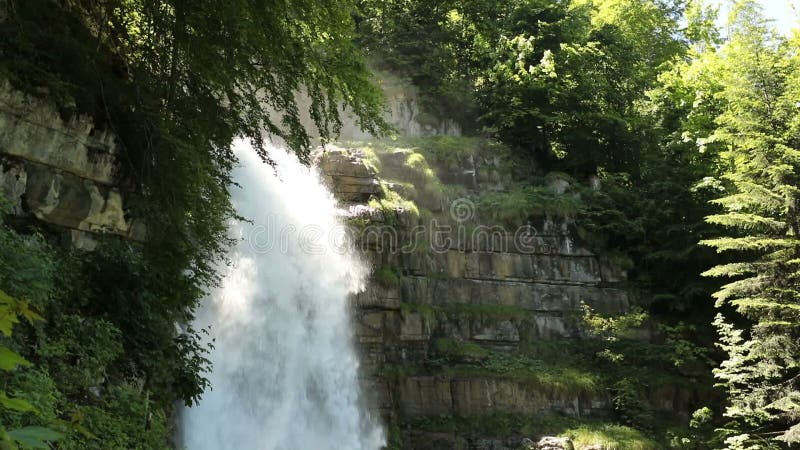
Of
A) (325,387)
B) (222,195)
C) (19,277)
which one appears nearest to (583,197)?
(325,387)

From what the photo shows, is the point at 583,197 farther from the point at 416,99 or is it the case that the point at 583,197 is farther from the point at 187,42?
the point at 187,42

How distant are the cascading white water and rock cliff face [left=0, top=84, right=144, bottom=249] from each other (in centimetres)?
407

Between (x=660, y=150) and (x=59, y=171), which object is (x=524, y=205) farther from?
(x=59, y=171)

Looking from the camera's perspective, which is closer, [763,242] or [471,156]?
[763,242]

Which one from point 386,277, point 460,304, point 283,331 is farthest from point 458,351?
point 283,331

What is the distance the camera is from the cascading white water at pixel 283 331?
38.3 ft

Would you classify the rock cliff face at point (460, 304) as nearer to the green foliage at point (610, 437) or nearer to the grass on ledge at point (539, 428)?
the grass on ledge at point (539, 428)

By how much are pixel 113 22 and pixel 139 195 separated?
1.78 metres

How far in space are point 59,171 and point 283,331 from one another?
6923mm

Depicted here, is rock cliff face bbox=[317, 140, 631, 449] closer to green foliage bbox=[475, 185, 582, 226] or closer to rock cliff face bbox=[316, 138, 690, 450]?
rock cliff face bbox=[316, 138, 690, 450]

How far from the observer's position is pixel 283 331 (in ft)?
43.2

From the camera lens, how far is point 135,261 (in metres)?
6.79

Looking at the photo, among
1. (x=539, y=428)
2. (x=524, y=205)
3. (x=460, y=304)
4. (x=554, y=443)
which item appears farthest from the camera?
(x=524, y=205)

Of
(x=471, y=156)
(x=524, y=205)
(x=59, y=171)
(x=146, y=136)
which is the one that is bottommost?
(x=59, y=171)
